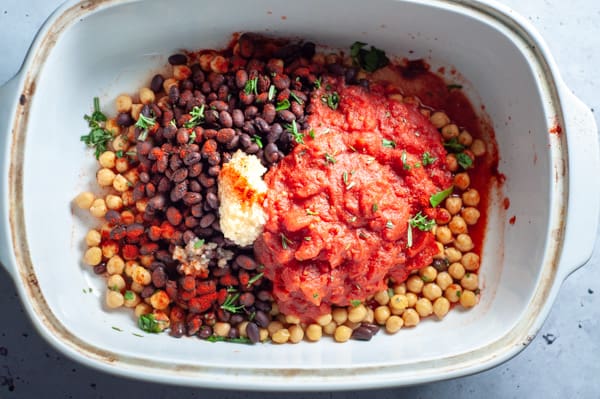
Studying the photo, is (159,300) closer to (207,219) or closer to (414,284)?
(207,219)

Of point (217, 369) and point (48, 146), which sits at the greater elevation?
point (48, 146)

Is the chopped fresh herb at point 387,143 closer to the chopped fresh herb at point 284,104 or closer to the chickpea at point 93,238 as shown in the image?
the chopped fresh herb at point 284,104

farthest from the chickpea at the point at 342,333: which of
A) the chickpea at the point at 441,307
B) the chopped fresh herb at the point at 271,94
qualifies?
the chopped fresh herb at the point at 271,94

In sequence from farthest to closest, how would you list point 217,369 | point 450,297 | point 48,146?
point 450,297
point 48,146
point 217,369

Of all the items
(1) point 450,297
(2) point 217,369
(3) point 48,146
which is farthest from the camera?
(1) point 450,297

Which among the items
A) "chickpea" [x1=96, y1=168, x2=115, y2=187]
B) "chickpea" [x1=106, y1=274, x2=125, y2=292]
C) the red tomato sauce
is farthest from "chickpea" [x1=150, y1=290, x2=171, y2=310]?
"chickpea" [x1=96, y1=168, x2=115, y2=187]

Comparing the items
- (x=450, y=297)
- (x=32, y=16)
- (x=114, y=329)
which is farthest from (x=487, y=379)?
(x=32, y=16)

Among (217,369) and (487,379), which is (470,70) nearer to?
(487,379)

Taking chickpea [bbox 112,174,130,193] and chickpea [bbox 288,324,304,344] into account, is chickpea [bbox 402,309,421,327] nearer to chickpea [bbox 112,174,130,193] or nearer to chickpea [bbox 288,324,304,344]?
chickpea [bbox 288,324,304,344]
